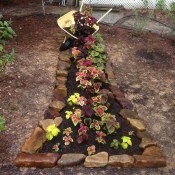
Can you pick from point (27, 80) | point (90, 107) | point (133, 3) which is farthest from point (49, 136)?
point (133, 3)

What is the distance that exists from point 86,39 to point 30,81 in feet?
4.16

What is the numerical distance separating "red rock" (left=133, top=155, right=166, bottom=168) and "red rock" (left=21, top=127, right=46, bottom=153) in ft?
3.72

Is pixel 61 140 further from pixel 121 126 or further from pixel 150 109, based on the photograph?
pixel 150 109

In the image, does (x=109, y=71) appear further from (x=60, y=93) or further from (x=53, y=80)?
(x=60, y=93)

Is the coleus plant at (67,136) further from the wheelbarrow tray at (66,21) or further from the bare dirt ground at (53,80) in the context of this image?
the wheelbarrow tray at (66,21)

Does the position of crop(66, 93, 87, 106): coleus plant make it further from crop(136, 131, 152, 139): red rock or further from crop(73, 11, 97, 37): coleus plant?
crop(73, 11, 97, 37): coleus plant

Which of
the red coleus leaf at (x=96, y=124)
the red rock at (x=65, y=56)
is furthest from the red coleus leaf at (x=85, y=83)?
the red rock at (x=65, y=56)

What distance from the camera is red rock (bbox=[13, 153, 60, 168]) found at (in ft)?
13.1

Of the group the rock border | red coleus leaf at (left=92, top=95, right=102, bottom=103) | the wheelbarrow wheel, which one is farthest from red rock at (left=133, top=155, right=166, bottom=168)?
the wheelbarrow wheel

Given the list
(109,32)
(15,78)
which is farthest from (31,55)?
(109,32)

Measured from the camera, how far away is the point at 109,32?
766 centimetres

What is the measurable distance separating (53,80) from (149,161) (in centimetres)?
217

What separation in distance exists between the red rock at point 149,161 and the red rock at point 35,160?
3.09 feet

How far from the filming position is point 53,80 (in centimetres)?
560
